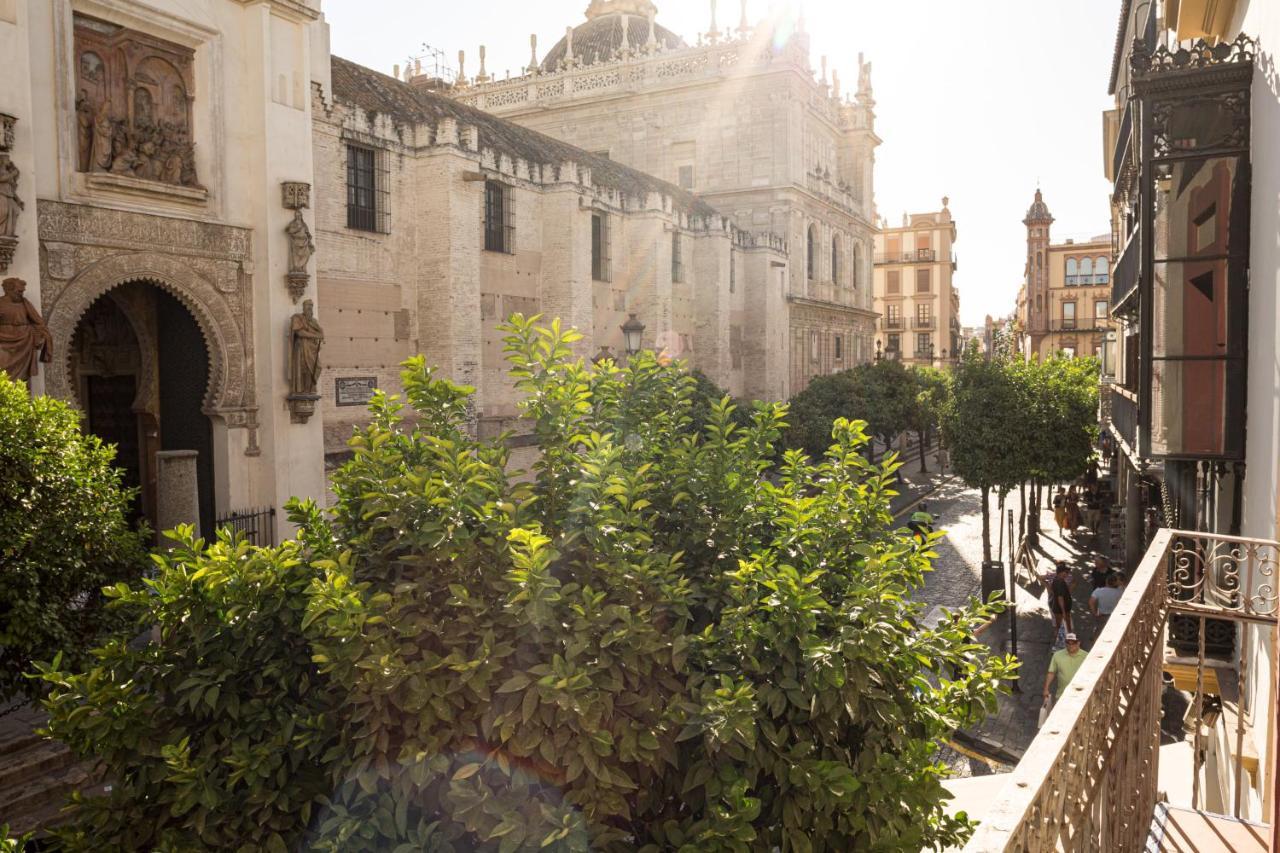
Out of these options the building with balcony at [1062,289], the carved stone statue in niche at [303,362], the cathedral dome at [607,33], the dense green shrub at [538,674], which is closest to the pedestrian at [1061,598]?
the dense green shrub at [538,674]

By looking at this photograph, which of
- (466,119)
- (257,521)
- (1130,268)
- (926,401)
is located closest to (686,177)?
(926,401)

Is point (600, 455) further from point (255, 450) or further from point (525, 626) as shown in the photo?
point (255, 450)

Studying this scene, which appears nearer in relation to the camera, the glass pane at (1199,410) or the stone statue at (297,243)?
the glass pane at (1199,410)

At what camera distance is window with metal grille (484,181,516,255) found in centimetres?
2267

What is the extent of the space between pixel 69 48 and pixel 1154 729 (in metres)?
14.1

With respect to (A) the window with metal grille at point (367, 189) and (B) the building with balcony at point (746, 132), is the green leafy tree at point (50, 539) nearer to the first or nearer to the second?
(A) the window with metal grille at point (367, 189)

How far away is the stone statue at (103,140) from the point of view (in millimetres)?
12203

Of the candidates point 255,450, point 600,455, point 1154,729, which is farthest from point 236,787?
point 255,450

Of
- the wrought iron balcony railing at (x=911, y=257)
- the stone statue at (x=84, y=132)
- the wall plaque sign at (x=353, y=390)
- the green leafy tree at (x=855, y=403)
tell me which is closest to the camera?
the stone statue at (x=84, y=132)

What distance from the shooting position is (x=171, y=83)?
44.0 ft

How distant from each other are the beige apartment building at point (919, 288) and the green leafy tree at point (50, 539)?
64.7 meters

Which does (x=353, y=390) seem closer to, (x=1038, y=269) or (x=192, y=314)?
(x=192, y=314)

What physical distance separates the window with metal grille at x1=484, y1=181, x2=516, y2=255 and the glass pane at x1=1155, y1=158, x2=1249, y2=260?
16607 mm

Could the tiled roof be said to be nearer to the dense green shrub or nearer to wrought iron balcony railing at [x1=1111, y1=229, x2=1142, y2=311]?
wrought iron balcony railing at [x1=1111, y1=229, x2=1142, y2=311]
